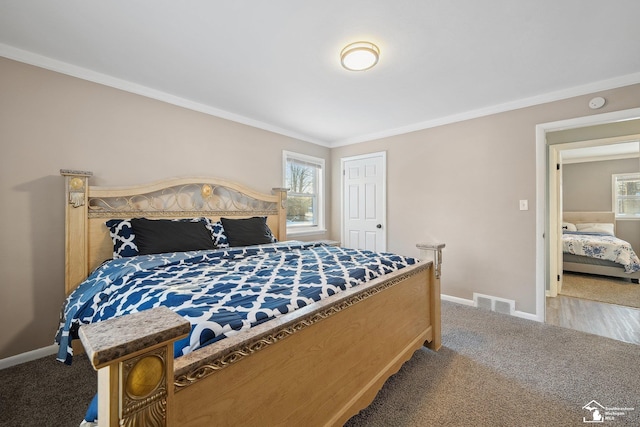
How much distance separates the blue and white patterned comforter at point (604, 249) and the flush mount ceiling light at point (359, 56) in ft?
16.4

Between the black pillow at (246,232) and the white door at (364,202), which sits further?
the white door at (364,202)

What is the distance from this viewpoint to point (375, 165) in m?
4.23

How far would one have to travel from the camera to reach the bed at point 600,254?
4219mm

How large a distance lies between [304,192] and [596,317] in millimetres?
3856

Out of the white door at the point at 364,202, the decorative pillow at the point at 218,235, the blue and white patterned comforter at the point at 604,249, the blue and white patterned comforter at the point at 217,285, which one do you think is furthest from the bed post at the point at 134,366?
the blue and white patterned comforter at the point at 604,249

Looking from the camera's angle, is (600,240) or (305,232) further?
(600,240)

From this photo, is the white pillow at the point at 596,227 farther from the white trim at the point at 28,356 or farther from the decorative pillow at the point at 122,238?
the white trim at the point at 28,356

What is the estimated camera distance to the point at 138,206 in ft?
8.57

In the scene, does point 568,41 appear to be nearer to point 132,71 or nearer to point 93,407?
point 93,407

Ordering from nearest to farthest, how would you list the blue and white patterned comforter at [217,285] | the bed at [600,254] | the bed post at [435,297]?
the blue and white patterned comforter at [217,285] < the bed post at [435,297] < the bed at [600,254]

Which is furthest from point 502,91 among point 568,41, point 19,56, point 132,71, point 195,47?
point 19,56

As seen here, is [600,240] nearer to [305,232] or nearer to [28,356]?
[305,232]

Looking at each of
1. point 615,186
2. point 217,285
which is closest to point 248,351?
point 217,285

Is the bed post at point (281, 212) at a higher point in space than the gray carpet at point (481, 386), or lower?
higher
